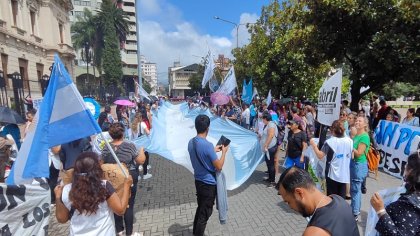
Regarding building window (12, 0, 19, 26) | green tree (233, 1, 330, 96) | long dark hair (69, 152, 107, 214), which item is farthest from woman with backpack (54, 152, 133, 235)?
building window (12, 0, 19, 26)

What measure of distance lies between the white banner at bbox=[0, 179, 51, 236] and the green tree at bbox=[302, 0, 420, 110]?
838cm

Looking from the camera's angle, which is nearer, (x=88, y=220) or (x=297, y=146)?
(x=88, y=220)

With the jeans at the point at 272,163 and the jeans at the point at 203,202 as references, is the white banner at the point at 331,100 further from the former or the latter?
the jeans at the point at 203,202

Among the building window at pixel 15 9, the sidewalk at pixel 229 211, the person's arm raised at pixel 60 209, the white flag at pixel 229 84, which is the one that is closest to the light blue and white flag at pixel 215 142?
the sidewalk at pixel 229 211

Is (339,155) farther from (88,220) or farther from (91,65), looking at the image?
(91,65)

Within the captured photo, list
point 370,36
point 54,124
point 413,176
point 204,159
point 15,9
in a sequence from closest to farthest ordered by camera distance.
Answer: point 413,176, point 54,124, point 204,159, point 370,36, point 15,9

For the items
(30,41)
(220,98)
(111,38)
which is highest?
(111,38)

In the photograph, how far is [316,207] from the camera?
71.1 inches

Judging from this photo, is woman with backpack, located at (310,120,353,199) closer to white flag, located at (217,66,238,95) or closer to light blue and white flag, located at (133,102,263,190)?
light blue and white flag, located at (133,102,263,190)

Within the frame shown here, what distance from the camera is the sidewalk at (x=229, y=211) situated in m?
4.63

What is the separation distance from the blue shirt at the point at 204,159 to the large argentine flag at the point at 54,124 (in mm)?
1397

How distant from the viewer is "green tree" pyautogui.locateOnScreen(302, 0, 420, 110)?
7.78m

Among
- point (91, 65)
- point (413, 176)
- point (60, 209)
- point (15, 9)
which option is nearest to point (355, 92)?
point (413, 176)

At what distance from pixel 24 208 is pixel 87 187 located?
1.11m
